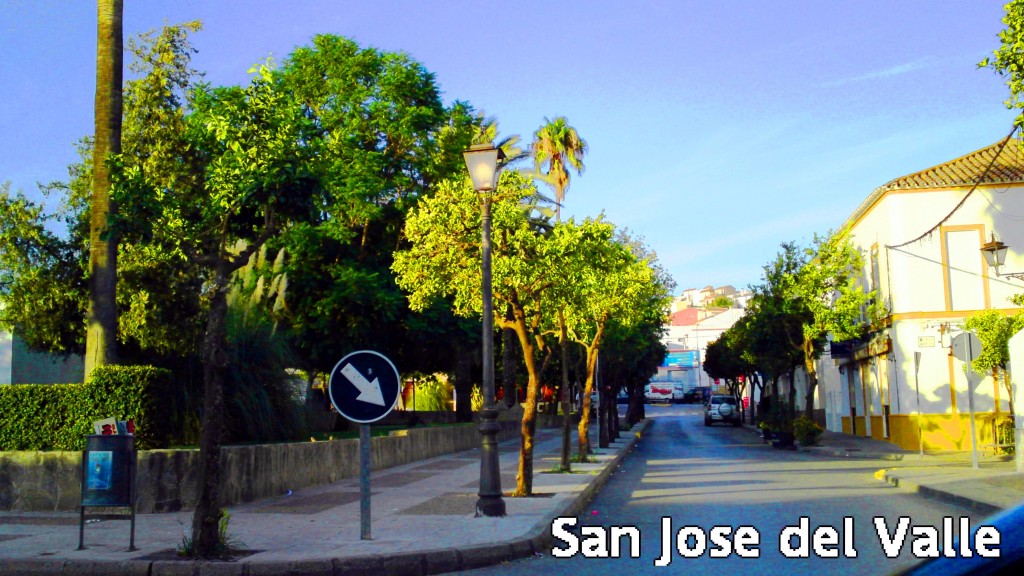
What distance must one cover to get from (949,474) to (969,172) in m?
15.0

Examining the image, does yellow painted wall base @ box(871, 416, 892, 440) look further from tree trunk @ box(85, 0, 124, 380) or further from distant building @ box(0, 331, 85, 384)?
tree trunk @ box(85, 0, 124, 380)

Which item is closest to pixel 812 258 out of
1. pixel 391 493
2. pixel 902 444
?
pixel 902 444

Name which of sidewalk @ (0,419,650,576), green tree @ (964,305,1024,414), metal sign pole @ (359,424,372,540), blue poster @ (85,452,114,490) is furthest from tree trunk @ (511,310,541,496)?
green tree @ (964,305,1024,414)

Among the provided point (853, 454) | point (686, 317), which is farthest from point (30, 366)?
point (686, 317)

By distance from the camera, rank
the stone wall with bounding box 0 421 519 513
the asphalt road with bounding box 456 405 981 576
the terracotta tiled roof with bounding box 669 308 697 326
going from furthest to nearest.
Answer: the terracotta tiled roof with bounding box 669 308 697 326, the stone wall with bounding box 0 421 519 513, the asphalt road with bounding box 456 405 981 576

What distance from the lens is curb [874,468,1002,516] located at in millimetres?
13182

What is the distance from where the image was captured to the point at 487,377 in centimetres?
1316

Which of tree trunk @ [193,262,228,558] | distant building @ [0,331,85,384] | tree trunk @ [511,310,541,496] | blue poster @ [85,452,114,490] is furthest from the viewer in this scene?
distant building @ [0,331,85,384]

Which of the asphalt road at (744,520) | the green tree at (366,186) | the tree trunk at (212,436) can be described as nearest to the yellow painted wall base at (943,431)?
the asphalt road at (744,520)

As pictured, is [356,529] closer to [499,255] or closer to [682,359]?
[499,255]

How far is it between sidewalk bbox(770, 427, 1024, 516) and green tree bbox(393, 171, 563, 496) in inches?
254

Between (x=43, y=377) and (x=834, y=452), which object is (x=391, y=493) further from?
(x=43, y=377)

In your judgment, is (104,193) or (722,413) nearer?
(104,193)

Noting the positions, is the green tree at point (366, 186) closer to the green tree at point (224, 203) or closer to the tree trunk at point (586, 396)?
the tree trunk at point (586, 396)
